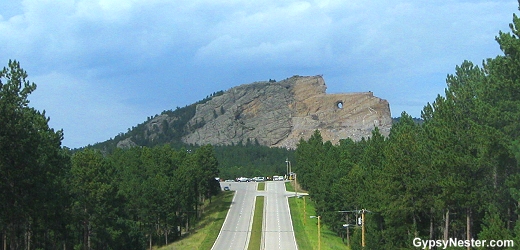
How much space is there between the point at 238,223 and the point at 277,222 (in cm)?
478

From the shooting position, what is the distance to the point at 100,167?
169 feet

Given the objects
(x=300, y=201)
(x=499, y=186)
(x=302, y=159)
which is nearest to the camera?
(x=499, y=186)

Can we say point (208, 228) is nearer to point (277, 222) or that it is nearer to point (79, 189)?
point (277, 222)

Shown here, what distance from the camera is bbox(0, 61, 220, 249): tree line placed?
30859mm

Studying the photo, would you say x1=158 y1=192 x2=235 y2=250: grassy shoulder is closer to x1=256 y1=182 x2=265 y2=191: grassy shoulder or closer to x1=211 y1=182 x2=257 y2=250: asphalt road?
x1=211 y1=182 x2=257 y2=250: asphalt road

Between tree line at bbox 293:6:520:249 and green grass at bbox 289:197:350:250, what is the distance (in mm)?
10022

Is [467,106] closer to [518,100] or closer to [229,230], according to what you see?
[518,100]

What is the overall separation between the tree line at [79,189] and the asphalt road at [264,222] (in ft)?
17.6

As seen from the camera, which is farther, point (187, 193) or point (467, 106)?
point (187, 193)

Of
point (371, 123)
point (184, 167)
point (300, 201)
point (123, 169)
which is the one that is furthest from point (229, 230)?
point (371, 123)

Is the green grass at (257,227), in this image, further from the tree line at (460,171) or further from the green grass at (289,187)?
the green grass at (289,187)

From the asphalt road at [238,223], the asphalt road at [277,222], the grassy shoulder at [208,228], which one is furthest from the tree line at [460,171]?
the grassy shoulder at [208,228]

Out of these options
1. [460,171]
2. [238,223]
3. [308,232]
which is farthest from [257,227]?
[460,171]

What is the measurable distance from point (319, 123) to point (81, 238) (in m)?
140
